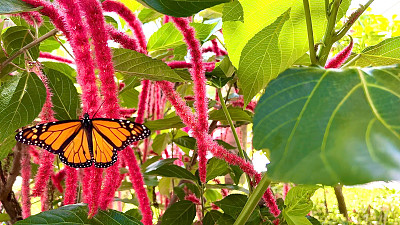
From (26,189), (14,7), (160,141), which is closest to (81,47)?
(14,7)

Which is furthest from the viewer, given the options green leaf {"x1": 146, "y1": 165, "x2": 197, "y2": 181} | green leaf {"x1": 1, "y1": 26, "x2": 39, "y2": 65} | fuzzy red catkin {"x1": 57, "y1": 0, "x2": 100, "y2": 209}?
green leaf {"x1": 146, "y1": 165, "x2": 197, "y2": 181}

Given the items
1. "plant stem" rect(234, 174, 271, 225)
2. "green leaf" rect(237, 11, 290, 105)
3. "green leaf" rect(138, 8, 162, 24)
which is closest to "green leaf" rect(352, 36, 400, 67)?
"green leaf" rect(237, 11, 290, 105)

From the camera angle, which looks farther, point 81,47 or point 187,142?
point 187,142

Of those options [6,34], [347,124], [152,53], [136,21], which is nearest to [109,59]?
[136,21]

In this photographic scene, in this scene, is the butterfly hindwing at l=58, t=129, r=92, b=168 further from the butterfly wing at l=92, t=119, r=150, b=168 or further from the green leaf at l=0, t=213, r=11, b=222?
the green leaf at l=0, t=213, r=11, b=222

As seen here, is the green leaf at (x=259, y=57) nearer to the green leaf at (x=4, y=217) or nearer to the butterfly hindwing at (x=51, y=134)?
the butterfly hindwing at (x=51, y=134)

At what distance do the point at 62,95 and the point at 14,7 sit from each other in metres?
0.27

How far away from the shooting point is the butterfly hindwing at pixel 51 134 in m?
0.47

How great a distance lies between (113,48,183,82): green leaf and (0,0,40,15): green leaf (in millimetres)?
127

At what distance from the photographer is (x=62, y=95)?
0.59 meters

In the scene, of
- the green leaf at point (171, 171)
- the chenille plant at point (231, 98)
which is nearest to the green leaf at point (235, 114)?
the chenille plant at point (231, 98)

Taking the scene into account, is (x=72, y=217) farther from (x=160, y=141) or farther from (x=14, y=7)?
(x=160, y=141)

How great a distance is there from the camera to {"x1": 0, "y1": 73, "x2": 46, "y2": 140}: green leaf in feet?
1.63

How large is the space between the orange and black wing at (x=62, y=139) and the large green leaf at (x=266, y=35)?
0.21 meters
